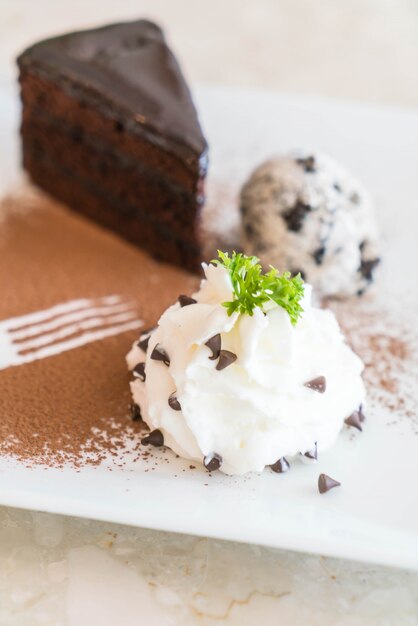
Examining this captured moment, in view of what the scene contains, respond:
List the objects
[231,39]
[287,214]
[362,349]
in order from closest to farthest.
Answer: [362,349], [287,214], [231,39]

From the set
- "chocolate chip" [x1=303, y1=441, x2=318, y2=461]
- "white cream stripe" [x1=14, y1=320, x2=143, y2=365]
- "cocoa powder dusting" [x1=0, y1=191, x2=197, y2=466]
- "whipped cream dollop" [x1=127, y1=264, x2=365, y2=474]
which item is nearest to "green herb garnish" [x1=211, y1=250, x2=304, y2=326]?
"whipped cream dollop" [x1=127, y1=264, x2=365, y2=474]

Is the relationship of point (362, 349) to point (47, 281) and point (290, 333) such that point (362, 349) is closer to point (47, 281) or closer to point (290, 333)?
point (290, 333)

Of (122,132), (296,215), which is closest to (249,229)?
(296,215)

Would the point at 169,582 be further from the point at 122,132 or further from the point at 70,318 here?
the point at 122,132

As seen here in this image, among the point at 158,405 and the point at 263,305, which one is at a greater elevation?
the point at 263,305

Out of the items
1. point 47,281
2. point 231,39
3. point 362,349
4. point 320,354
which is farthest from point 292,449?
point 231,39

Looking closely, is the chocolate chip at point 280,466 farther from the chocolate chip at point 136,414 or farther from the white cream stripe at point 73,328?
the white cream stripe at point 73,328

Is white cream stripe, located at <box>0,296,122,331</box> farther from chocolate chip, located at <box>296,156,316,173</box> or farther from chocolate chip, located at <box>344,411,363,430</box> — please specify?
chocolate chip, located at <box>344,411,363,430</box>
